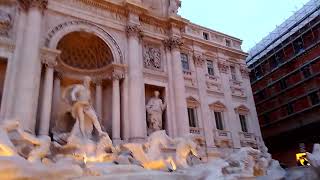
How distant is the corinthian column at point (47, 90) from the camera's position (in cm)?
1335

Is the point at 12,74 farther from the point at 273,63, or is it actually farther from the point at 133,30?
the point at 273,63

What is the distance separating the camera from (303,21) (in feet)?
91.3

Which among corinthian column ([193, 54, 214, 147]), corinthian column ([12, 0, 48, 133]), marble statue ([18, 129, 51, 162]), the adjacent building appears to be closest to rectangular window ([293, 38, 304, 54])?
the adjacent building

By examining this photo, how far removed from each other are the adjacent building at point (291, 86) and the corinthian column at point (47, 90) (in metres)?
19.8

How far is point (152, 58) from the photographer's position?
1848cm

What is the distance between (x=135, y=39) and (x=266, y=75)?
18155 mm

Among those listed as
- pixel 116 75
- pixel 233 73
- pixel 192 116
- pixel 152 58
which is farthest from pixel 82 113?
pixel 233 73

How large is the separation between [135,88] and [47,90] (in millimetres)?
4398

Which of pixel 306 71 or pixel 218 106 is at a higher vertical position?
pixel 306 71

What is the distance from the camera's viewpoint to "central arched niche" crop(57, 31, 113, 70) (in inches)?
643

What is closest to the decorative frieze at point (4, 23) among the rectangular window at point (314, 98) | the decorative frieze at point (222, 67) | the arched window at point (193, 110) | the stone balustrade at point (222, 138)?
the arched window at point (193, 110)

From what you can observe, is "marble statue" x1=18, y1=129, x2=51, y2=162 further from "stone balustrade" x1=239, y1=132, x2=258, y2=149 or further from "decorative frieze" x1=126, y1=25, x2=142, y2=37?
"stone balustrade" x1=239, y1=132, x2=258, y2=149

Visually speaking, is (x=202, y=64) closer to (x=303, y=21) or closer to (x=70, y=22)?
(x=70, y=22)

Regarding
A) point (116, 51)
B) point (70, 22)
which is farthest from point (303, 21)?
point (70, 22)
